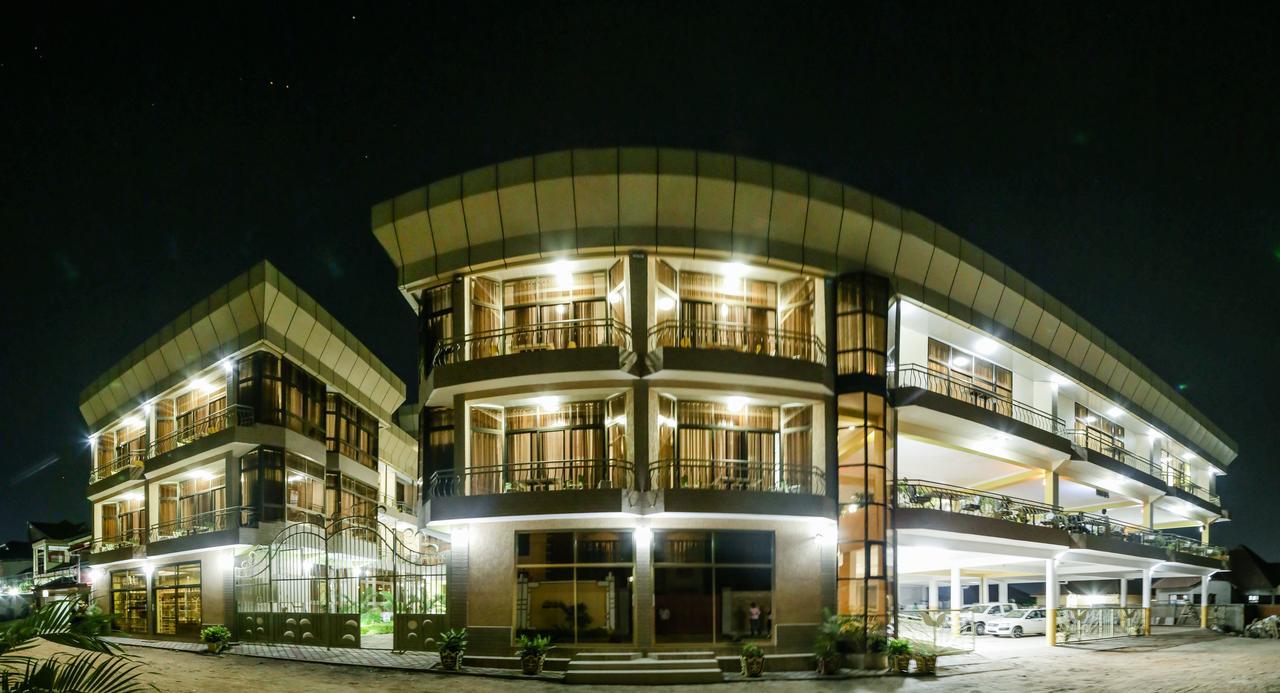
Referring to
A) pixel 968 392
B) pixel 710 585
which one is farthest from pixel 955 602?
pixel 710 585

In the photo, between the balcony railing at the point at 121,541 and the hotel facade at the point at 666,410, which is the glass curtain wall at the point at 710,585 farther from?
the balcony railing at the point at 121,541

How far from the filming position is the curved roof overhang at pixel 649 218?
2544 cm

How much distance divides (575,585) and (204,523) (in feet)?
65.1

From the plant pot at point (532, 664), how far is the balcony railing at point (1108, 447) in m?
25.2

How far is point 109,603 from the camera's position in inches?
1734

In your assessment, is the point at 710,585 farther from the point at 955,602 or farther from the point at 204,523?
the point at 204,523

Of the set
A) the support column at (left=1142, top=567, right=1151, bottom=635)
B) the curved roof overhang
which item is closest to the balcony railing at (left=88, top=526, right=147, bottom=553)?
the curved roof overhang

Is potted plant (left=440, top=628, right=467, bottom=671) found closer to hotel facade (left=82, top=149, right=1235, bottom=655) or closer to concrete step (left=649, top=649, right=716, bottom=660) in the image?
hotel facade (left=82, top=149, right=1235, bottom=655)

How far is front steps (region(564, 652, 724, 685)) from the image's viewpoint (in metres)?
22.5

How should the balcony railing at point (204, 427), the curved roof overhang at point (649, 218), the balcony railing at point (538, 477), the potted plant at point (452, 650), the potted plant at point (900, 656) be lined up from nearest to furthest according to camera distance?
the potted plant at point (452, 650) → the potted plant at point (900, 656) → the curved roof overhang at point (649, 218) → the balcony railing at point (538, 477) → the balcony railing at point (204, 427)

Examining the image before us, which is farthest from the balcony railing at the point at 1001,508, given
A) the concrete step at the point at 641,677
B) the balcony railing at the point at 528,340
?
the balcony railing at the point at 528,340

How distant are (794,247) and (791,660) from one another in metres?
10.7

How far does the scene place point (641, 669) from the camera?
75.3ft

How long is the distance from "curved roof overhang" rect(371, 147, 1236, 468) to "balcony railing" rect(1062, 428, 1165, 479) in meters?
15.6
